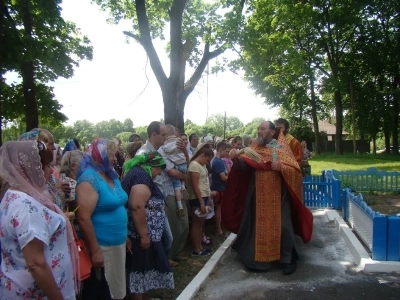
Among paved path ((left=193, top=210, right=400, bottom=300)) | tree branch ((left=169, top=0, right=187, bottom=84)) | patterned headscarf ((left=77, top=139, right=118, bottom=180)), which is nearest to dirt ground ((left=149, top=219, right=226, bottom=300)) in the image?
paved path ((left=193, top=210, right=400, bottom=300))

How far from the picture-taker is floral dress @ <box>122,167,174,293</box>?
4.09m

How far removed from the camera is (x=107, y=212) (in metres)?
3.42

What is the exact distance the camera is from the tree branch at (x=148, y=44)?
501 inches

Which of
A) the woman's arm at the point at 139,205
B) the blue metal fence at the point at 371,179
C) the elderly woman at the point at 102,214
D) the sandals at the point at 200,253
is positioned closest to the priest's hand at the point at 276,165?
the sandals at the point at 200,253

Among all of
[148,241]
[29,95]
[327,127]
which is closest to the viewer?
[148,241]

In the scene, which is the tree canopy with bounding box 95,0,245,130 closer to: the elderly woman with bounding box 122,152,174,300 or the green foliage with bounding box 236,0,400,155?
the elderly woman with bounding box 122,152,174,300

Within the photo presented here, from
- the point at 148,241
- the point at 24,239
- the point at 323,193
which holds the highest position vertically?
the point at 24,239

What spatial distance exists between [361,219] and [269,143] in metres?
1.88

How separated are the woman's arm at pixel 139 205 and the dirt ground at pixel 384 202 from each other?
23.5ft

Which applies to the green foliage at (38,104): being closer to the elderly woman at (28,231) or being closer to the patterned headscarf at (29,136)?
the patterned headscarf at (29,136)

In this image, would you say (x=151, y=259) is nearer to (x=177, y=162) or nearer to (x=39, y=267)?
(x=177, y=162)

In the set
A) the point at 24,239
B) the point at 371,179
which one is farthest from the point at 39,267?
the point at 371,179

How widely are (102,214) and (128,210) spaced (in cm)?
63

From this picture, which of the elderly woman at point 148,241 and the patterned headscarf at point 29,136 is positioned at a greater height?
the patterned headscarf at point 29,136
